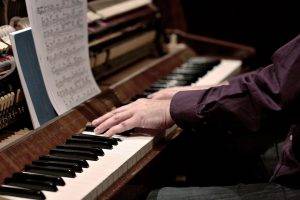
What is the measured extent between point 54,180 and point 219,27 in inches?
113

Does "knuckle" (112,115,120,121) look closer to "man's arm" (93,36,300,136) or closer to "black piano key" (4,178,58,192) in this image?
"man's arm" (93,36,300,136)

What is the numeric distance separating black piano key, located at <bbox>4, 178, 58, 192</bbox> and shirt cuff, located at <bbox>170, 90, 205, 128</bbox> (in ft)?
1.87

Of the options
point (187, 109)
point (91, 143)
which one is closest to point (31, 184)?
point (91, 143)

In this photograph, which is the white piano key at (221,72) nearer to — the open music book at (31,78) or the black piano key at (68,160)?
the open music book at (31,78)

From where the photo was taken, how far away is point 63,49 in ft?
6.98

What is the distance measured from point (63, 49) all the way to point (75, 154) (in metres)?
0.52

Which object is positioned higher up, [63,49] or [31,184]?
[63,49]

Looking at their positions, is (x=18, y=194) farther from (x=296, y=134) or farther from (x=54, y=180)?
(x=296, y=134)

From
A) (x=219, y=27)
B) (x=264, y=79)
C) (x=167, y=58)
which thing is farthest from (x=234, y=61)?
(x=264, y=79)

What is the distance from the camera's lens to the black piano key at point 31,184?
60.5 inches

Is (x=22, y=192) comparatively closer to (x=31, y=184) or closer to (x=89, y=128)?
(x=31, y=184)

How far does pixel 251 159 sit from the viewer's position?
273cm

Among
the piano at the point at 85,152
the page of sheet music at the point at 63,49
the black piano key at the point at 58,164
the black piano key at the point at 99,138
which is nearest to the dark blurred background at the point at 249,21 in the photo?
the piano at the point at 85,152

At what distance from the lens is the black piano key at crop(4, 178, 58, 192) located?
154 centimetres
